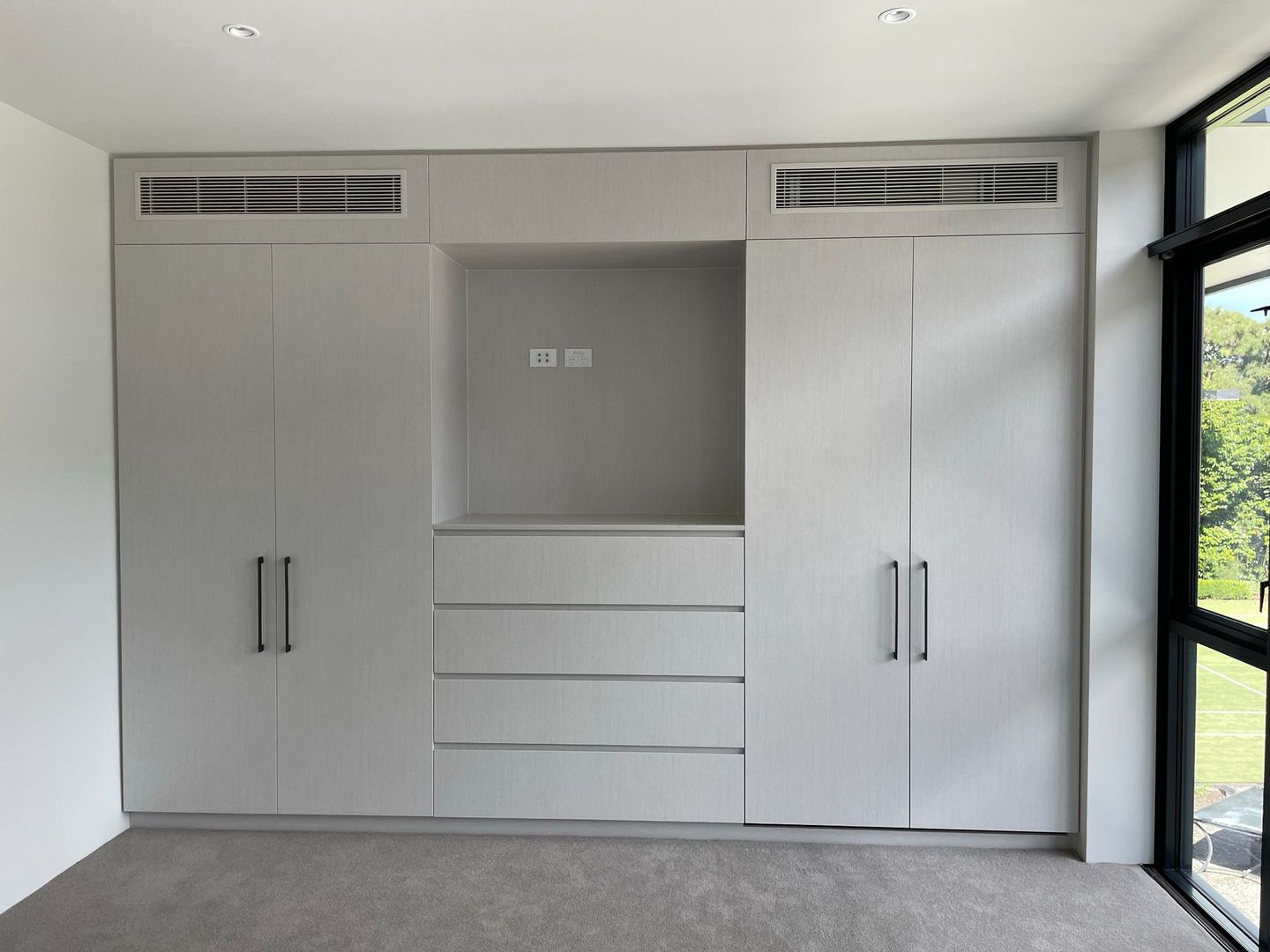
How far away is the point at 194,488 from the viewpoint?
10.6 ft

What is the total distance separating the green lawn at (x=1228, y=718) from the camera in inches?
101

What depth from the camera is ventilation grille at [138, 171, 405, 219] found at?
318 cm

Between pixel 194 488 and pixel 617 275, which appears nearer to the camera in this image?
pixel 194 488

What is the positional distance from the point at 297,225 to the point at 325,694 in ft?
5.67

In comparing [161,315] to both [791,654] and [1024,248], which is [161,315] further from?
[1024,248]

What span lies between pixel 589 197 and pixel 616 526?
3.92 feet

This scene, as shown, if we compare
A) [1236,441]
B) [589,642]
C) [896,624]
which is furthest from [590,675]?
[1236,441]

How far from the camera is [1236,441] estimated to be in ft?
8.66

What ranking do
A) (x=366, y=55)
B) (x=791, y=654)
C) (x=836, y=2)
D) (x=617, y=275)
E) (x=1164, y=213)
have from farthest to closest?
(x=617, y=275) < (x=791, y=654) < (x=1164, y=213) < (x=366, y=55) < (x=836, y=2)

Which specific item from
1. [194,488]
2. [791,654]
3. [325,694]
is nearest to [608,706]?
[791,654]

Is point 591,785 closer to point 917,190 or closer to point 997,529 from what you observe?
point 997,529

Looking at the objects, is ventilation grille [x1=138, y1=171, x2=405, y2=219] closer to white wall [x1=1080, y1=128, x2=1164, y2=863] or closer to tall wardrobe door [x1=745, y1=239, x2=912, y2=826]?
tall wardrobe door [x1=745, y1=239, x2=912, y2=826]

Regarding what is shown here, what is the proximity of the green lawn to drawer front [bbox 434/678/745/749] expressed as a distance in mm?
1482

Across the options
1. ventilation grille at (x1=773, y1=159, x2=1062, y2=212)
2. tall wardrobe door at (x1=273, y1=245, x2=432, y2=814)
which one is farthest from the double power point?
ventilation grille at (x1=773, y1=159, x2=1062, y2=212)
